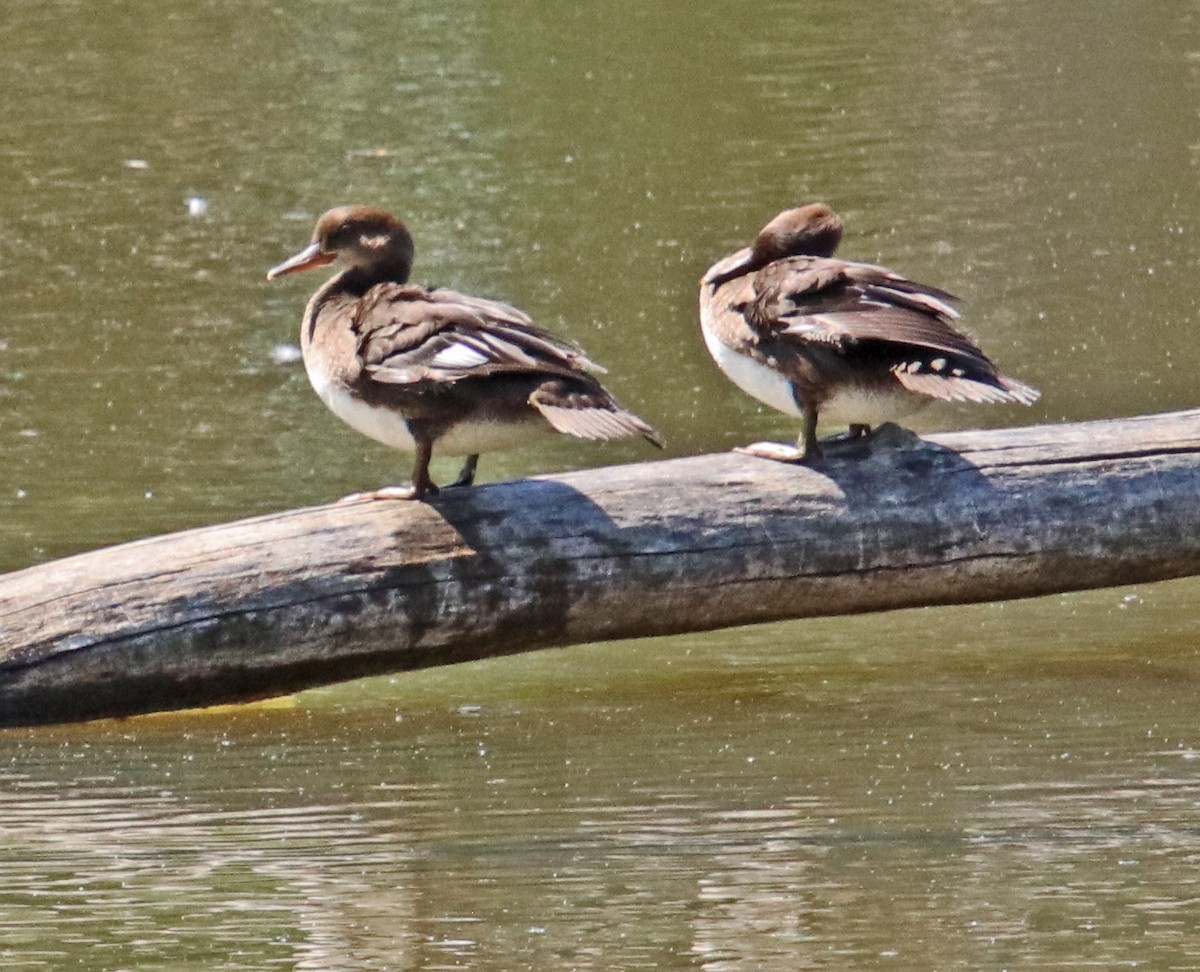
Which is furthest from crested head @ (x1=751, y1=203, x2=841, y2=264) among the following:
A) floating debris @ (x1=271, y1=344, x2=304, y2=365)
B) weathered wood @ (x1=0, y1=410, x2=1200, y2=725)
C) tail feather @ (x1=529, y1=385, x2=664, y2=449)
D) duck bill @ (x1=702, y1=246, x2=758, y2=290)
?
floating debris @ (x1=271, y1=344, x2=304, y2=365)

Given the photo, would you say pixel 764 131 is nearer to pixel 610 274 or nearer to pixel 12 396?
pixel 610 274

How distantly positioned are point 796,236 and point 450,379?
1.29m

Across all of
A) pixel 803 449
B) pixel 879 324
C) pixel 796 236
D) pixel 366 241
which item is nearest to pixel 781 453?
pixel 803 449

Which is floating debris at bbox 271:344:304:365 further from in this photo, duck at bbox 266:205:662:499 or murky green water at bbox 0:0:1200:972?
duck at bbox 266:205:662:499

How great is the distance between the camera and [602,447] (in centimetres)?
812

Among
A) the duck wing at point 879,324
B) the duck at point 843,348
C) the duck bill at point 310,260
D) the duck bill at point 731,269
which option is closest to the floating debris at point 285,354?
the duck bill at point 310,260

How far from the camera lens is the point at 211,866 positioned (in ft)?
15.3

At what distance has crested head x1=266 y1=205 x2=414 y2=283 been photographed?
6035 mm

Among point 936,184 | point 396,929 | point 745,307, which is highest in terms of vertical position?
point 936,184

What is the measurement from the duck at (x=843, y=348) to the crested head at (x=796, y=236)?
9.6 inches

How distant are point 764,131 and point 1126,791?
768 centimetres

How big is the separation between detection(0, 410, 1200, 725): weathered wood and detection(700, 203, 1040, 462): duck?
0.47ft

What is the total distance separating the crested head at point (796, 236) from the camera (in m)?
6.06

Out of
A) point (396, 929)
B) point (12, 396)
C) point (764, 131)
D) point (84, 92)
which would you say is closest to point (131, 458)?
point (12, 396)
